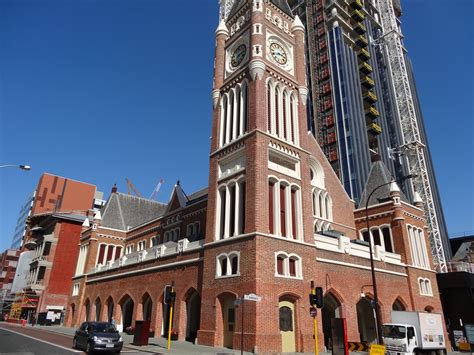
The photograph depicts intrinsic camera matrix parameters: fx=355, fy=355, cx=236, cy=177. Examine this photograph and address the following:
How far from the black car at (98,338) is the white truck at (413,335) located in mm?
16546

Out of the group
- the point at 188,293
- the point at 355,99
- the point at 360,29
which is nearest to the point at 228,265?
the point at 188,293

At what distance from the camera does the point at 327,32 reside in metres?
85.9

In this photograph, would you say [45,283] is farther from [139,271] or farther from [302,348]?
[302,348]

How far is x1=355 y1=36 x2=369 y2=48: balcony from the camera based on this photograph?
298 feet

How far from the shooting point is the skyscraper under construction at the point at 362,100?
7356 cm

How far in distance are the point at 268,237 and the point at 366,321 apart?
48.2 feet

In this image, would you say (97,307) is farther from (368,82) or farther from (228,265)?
(368,82)

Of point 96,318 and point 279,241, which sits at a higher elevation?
point 279,241

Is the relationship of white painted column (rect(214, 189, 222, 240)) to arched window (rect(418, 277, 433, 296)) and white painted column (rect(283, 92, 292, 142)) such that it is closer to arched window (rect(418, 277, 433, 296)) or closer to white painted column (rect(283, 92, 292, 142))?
white painted column (rect(283, 92, 292, 142))

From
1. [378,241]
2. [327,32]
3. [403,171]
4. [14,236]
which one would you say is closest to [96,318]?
[378,241]

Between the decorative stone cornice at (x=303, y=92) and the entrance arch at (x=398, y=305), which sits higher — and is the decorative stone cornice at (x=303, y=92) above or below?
above

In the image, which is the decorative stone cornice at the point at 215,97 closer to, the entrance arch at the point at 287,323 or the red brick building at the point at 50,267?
the entrance arch at the point at 287,323

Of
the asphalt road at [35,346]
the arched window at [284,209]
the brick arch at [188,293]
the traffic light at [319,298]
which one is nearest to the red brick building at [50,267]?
the asphalt road at [35,346]

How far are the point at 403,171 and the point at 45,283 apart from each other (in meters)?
76.2
